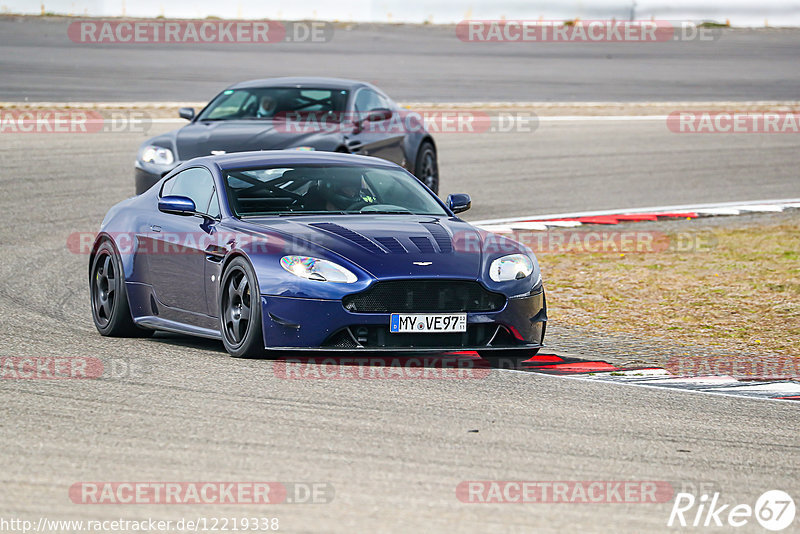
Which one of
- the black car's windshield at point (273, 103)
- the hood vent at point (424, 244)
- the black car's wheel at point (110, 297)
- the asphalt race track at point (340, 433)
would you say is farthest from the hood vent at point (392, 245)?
the black car's windshield at point (273, 103)

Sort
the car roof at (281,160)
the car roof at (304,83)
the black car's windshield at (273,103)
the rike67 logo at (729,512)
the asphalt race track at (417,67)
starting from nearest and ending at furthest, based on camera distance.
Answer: the rike67 logo at (729,512) → the car roof at (281,160) → the black car's windshield at (273,103) → the car roof at (304,83) → the asphalt race track at (417,67)

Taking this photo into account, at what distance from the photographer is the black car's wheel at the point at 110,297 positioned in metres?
8.89

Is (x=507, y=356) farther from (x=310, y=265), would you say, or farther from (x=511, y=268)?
(x=310, y=265)

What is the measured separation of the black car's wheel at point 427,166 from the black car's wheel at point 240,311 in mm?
8139

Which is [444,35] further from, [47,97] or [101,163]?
[101,163]

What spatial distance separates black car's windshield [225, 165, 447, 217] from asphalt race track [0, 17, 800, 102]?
57.0 ft

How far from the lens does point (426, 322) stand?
7.43 metres

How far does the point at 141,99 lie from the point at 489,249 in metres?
19.7

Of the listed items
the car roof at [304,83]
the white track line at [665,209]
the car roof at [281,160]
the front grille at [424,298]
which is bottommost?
the white track line at [665,209]

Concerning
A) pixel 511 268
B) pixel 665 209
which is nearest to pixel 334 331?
pixel 511 268

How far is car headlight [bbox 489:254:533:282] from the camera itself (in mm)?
7738

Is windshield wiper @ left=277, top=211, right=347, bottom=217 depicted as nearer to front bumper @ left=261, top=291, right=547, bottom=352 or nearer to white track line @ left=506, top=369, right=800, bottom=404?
front bumper @ left=261, top=291, right=547, bottom=352

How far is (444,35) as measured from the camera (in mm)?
43000

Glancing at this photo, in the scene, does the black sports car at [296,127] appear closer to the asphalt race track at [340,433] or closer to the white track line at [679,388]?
the asphalt race track at [340,433]
